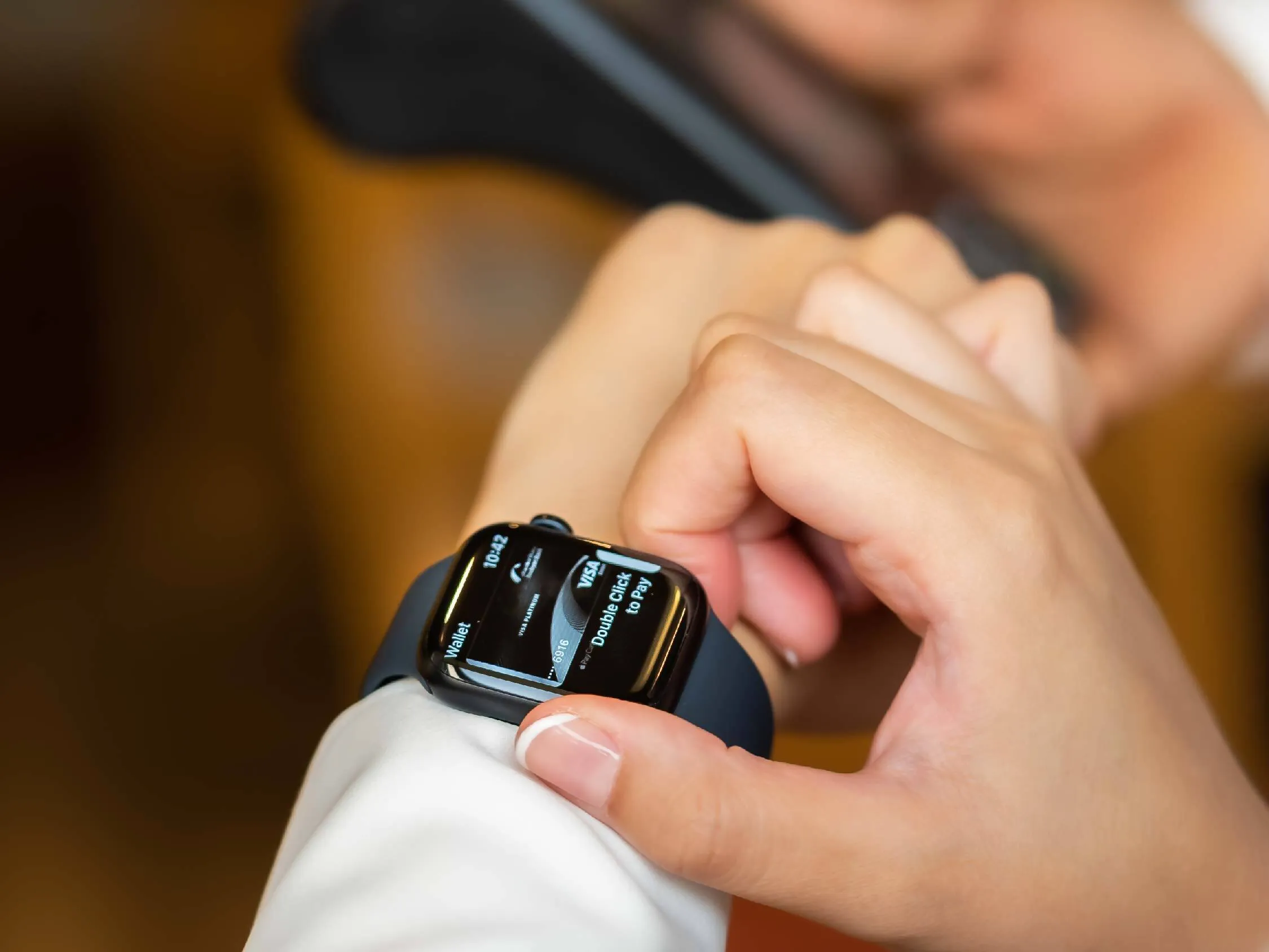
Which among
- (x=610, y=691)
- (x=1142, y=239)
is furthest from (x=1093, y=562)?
(x=1142, y=239)

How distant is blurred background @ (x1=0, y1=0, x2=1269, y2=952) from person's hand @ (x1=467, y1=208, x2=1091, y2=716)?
291 mm

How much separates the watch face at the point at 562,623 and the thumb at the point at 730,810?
0.17 feet

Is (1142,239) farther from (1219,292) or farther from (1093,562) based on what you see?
(1093,562)

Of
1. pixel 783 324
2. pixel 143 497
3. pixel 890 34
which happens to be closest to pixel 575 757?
pixel 783 324

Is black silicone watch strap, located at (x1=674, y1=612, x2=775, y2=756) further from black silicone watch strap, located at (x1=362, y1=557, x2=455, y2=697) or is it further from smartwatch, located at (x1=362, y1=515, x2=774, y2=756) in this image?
black silicone watch strap, located at (x1=362, y1=557, x2=455, y2=697)

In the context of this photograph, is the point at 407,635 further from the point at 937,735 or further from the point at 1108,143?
the point at 1108,143

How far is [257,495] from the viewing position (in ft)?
A: 3.36

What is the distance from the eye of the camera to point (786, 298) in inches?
23.5

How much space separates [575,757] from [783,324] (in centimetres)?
26

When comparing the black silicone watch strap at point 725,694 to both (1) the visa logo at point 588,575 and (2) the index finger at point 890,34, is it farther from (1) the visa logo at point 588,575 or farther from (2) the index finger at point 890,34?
(2) the index finger at point 890,34

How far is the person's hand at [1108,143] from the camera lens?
86cm

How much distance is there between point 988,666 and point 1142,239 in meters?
0.61

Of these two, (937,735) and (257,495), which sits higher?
(937,735)

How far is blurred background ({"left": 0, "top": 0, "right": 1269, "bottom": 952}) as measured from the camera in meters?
0.89
